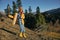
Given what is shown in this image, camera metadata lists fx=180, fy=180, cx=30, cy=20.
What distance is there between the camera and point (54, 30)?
20672 mm

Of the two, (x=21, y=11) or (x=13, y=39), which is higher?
(x=21, y=11)

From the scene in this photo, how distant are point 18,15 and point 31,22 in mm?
20174

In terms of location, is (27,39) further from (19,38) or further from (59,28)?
(59,28)

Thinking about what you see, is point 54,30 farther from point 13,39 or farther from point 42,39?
point 13,39

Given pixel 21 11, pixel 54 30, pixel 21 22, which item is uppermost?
pixel 21 11

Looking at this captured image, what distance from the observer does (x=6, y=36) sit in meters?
10.9

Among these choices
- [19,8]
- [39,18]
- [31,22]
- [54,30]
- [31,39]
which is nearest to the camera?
[19,8]

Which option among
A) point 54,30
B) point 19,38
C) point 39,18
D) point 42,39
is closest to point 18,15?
point 19,38

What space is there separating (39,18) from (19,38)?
2548cm

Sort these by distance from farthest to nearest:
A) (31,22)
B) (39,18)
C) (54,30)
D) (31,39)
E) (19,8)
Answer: (39,18), (31,22), (54,30), (31,39), (19,8)

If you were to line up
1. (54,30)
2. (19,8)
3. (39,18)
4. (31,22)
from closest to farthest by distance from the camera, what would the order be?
(19,8) < (54,30) < (31,22) < (39,18)

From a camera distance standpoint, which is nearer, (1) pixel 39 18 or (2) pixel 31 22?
(2) pixel 31 22

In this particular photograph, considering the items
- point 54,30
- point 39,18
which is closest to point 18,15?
point 54,30

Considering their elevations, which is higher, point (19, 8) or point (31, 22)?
point (19, 8)
